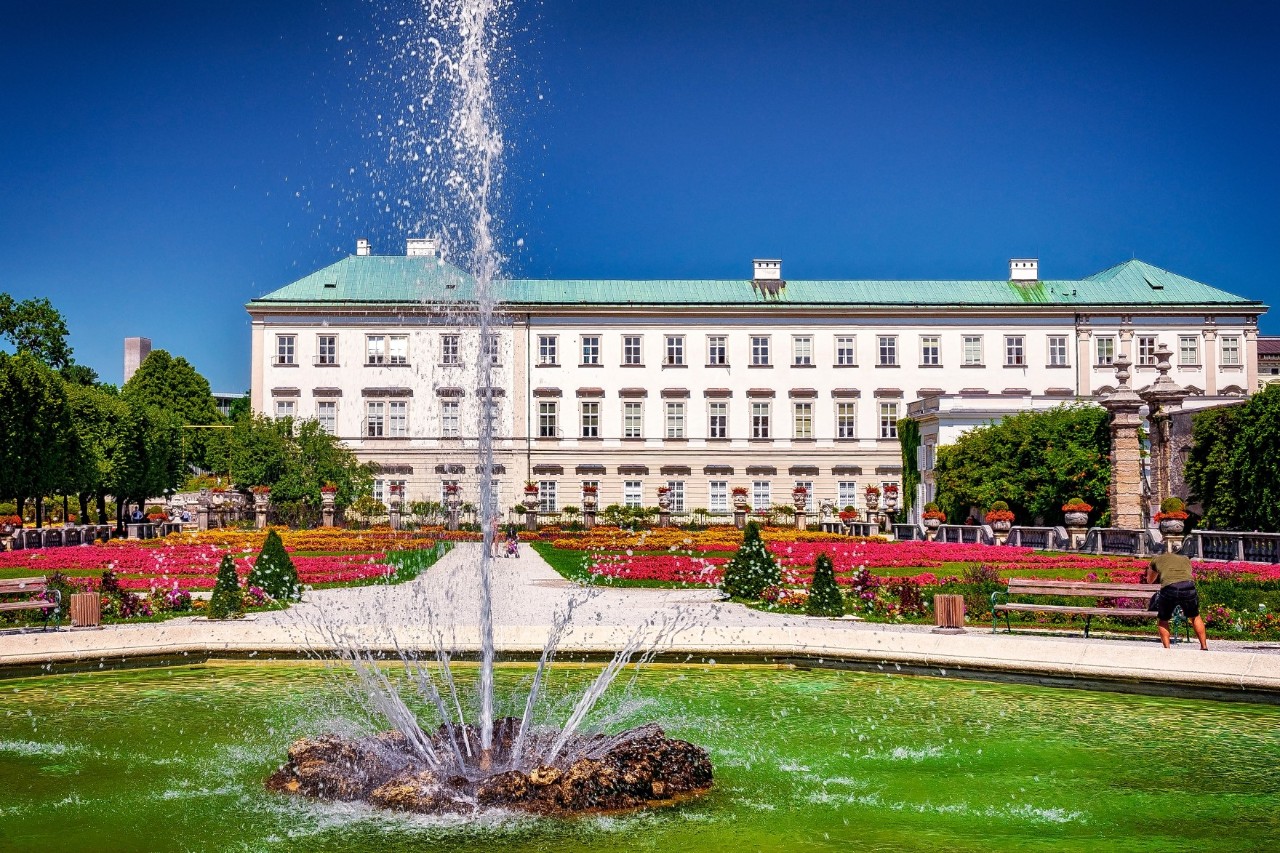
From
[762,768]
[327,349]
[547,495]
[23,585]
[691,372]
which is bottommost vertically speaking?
[762,768]

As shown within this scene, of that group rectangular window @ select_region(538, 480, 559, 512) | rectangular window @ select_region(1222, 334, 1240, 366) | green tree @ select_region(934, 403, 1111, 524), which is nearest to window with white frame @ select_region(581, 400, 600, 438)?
rectangular window @ select_region(538, 480, 559, 512)

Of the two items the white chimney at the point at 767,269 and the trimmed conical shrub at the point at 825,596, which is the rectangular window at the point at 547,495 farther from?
the trimmed conical shrub at the point at 825,596

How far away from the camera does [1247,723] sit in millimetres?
9406

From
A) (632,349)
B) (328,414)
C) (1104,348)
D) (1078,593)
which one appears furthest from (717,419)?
(1078,593)

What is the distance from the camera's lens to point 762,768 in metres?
8.31

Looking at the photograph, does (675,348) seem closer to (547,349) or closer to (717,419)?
(717,419)

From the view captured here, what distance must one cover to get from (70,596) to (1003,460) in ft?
95.5

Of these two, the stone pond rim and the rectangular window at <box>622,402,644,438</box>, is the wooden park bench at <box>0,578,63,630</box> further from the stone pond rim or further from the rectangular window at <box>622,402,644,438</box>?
the rectangular window at <box>622,402,644,438</box>

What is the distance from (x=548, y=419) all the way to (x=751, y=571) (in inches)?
1405

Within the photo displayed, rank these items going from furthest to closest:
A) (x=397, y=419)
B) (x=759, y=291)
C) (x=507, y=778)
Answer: (x=759, y=291), (x=397, y=419), (x=507, y=778)

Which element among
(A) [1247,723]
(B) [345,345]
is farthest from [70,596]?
(B) [345,345]

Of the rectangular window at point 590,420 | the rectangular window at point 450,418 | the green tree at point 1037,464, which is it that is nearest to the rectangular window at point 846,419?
the rectangular window at point 590,420

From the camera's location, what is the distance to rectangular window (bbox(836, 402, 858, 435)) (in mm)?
53531

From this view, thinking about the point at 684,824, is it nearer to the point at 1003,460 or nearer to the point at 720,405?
the point at 1003,460
